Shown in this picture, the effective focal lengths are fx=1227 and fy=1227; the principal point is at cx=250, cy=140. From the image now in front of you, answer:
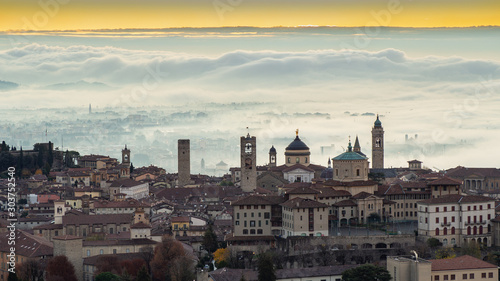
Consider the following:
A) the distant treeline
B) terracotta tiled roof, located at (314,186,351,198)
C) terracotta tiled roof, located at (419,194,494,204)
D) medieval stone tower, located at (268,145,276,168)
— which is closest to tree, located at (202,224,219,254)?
terracotta tiled roof, located at (314,186,351,198)

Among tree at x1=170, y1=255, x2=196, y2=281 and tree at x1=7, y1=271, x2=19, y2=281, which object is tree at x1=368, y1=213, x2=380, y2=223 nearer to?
tree at x1=170, y1=255, x2=196, y2=281

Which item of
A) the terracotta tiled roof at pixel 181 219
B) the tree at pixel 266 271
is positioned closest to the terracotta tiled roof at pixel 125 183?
the terracotta tiled roof at pixel 181 219

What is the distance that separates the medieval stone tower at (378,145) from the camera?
95.2 metres

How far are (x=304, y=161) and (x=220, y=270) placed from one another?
1470 inches

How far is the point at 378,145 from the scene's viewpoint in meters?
95.3

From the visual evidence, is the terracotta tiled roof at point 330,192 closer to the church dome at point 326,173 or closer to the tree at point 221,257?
the tree at point 221,257

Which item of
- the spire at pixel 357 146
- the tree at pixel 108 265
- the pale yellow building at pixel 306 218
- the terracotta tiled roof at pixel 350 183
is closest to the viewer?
the tree at pixel 108 265

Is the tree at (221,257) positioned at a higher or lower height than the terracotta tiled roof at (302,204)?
lower

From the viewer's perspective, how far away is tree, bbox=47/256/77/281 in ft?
170

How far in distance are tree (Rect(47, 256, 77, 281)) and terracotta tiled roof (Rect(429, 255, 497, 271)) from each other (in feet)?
50.6

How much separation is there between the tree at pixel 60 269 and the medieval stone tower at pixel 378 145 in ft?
149

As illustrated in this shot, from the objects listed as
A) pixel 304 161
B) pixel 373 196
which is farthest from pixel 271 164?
pixel 373 196

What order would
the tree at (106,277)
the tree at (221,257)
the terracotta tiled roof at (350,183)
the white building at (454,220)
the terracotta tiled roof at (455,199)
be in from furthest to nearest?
the terracotta tiled roof at (350,183) → the terracotta tiled roof at (455,199) → the white building at (454,220) → the tree at (221,257) → the tree at (106,277)

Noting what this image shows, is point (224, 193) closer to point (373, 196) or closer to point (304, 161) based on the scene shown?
point (304, 161)
